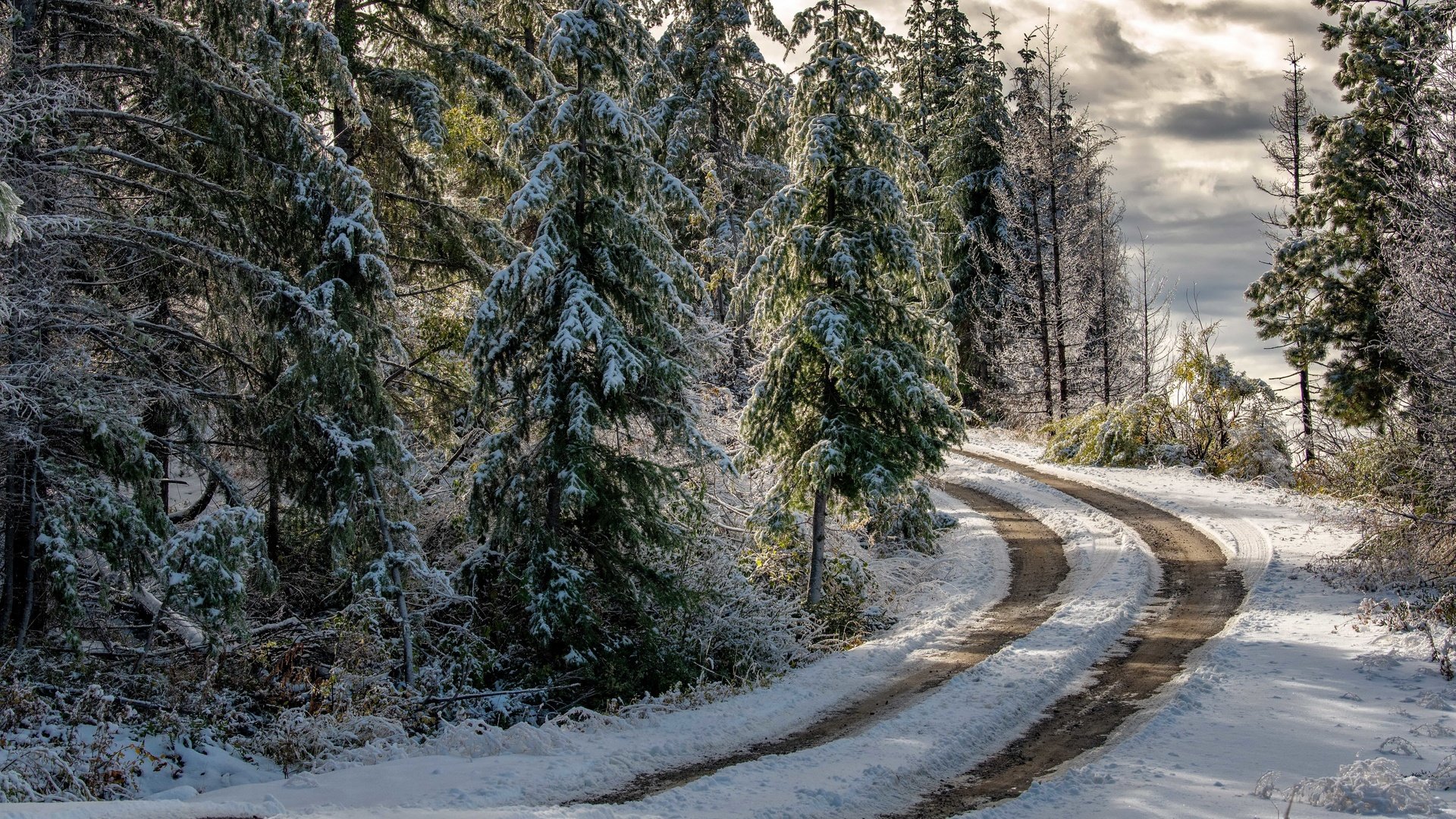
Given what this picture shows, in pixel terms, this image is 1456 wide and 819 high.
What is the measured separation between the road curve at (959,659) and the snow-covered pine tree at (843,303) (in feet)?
9.45

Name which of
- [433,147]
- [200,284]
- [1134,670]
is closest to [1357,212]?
[1134,670]

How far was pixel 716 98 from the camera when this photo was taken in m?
28.7

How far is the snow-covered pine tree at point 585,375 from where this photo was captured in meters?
11.6

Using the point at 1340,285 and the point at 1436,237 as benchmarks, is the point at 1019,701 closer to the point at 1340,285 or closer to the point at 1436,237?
the point at 1436,237

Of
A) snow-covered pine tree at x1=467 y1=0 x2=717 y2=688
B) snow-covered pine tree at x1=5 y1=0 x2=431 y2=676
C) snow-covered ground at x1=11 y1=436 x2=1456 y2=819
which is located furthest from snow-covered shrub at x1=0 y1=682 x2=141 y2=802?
snow-covered pine tree at x1=467 y1=0 x2=717 y2=688

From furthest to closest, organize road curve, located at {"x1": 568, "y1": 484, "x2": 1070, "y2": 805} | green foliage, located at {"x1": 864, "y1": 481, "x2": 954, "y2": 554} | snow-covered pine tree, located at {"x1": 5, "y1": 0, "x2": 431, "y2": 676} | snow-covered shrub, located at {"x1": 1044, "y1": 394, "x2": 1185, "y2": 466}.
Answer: snow-covered shrub, located at {"x1": 1044, "y1": 394, "x2": 1185, "y2": 466} → green foliage, located at {"x1": 864, "y1": 481, "x2": 954, "y2": 554} → snow-covered pine tree, located at {"x1": 5, "y1": 0, "x2": 431, "y2": 676} → road curve, located at {"x1": 568, "y1": 484, "x2": 1070, "y2": 805}

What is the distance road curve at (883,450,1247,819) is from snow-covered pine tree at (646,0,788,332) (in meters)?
14.8

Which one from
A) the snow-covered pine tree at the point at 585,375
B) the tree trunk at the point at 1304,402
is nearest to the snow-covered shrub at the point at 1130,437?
the tree trunk at the point at 1304,402

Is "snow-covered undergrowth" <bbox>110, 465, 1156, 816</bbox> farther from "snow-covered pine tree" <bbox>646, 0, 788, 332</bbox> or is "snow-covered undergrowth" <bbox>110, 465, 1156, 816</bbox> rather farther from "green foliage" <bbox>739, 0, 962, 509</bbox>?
"snow-covered pine tree" <bbox>646, 0, 788, 332</bbox>

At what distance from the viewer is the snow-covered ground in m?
7.63

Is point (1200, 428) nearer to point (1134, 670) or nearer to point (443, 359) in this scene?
point (1134, 670)

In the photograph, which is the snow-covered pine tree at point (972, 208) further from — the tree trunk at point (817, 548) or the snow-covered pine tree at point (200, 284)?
the snow-covered pine tree at point (200, 284)

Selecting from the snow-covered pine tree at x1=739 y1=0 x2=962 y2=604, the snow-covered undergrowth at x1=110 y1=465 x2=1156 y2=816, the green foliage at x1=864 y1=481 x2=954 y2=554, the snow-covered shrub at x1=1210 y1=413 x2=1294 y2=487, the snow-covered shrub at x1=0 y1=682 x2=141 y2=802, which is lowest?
the snow-covered undergrowth at x1=110 y1=465 x2=1156 y2=816

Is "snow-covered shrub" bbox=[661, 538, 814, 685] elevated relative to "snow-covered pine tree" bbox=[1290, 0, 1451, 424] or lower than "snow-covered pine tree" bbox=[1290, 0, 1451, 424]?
lower
